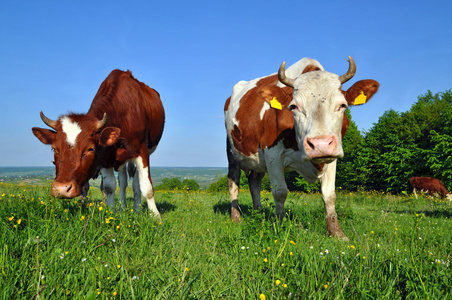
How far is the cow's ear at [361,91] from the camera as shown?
15.3 ft

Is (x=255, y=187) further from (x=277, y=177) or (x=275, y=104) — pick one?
(x=275, y=104)

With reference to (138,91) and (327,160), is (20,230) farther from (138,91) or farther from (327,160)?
(138,91)


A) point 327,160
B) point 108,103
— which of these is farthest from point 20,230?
point 327,160

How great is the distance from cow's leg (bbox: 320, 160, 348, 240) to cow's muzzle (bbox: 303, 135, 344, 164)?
1.40 metres

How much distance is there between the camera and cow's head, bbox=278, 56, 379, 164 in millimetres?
3764

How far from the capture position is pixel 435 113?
102ft

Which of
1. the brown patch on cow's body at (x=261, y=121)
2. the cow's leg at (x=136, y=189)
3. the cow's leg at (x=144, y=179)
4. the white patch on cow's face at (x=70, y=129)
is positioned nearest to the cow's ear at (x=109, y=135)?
the white patch on cow's face at (x=70, y=129)

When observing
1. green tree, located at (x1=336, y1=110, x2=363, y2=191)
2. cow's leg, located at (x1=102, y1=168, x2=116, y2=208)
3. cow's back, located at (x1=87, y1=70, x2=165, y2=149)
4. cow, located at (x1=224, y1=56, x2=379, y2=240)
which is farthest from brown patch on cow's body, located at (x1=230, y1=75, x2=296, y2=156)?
green tree, located at (x1=336, y1=110, x2=363, y2=191)

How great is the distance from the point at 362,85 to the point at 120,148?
14.6ft

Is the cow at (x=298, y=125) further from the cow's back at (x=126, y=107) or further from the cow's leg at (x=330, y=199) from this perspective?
the cow's back at (x=126, y=107)

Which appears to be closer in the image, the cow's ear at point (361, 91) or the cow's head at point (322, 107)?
the cow's head at point (322, 107)

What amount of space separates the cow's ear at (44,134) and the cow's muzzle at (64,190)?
96 cm

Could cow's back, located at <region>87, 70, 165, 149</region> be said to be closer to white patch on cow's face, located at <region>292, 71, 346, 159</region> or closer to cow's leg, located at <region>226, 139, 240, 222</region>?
cow's leg, located at <region>226, 139, 240, 222</region>

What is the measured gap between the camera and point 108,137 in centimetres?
522
